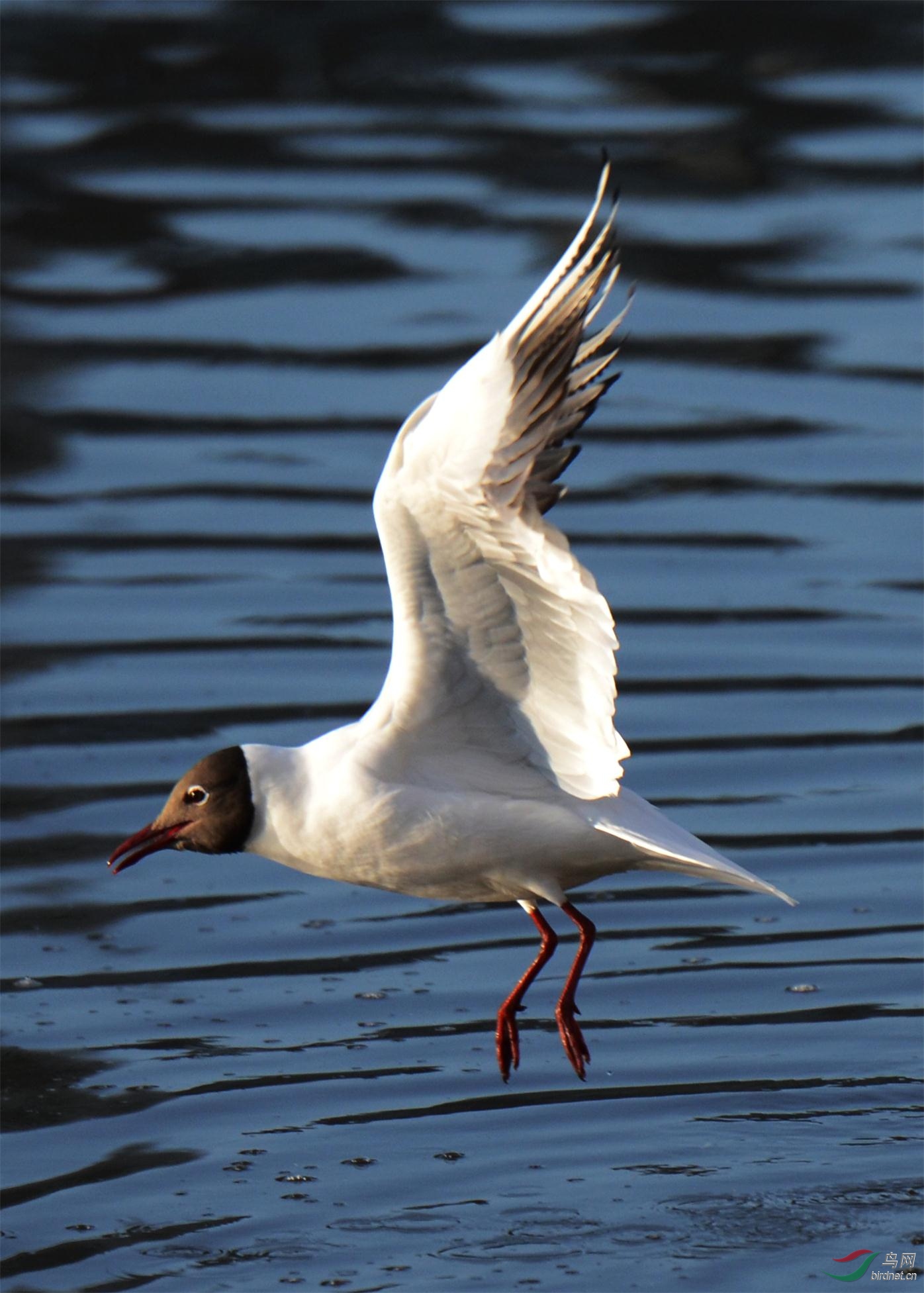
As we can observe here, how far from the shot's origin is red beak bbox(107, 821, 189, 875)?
6.89m

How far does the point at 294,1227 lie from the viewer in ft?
21.1

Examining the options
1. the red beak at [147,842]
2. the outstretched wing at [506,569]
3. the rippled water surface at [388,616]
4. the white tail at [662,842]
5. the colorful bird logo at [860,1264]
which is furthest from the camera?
Result: the red beak at [147,842]

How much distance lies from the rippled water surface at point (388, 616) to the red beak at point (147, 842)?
80 centimetres

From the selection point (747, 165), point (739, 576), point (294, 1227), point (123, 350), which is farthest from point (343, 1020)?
point (747, 165)

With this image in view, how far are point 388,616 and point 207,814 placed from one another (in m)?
4.53

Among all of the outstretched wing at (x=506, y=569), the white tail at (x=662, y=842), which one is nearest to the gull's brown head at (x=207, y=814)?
the outstretched wing at (x=506, y=569)

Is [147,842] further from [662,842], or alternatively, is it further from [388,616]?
[388,616]

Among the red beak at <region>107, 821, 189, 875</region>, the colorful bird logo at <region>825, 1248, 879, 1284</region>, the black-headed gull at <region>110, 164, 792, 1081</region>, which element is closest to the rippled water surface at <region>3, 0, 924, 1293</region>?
the colorful bird logo at <region>825, 1248, 879, 1284</region>

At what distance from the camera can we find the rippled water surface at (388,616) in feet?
21.9

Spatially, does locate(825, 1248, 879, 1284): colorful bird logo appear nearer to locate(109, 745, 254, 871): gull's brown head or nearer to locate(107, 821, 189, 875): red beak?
locate(109, 745, 254, 871): gull's brown head

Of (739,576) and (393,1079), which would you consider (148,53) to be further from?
(393,1079)

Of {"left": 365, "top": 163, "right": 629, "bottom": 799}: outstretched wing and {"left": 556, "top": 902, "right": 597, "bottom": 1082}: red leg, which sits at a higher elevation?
{"left": 365, "top": 163, "right": 629, "bottom": 799}: outstretched wing

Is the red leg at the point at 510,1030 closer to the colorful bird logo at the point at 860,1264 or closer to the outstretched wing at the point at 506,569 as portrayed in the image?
the outstretched wing at the point at 506,569

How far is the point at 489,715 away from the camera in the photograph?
6512 millimetres
